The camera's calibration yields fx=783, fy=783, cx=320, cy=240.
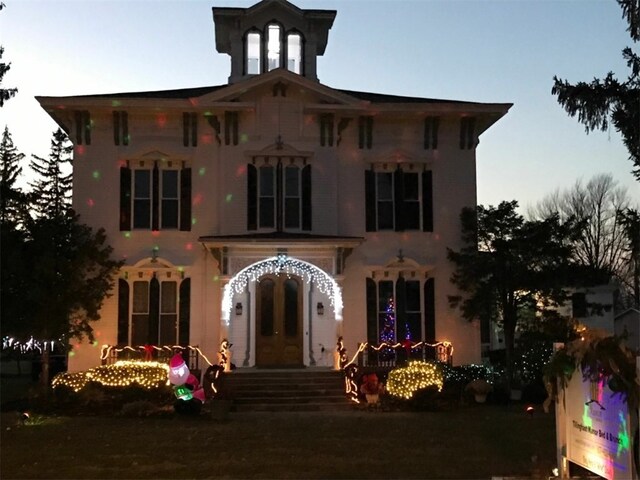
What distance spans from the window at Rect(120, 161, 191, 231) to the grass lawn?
600cm

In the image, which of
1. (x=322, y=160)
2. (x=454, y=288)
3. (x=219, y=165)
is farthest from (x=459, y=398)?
(x=219, y=165)

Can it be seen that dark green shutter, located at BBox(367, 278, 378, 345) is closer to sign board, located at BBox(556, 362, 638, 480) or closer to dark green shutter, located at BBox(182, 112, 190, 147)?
dark green shutter, located at BBox(182, 112, 190, 147)

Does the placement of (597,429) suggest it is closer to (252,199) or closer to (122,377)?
(122,377)

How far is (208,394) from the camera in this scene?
Answer: 1727cm

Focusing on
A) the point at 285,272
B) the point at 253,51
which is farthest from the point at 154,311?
Result: the point at 253,51

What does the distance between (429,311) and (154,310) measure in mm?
7004

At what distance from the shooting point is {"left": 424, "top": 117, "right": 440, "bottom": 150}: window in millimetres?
20547

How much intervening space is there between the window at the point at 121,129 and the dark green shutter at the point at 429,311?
8.58 meters

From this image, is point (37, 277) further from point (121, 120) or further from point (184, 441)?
point (184, 441)

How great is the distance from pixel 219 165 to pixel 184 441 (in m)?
9.50

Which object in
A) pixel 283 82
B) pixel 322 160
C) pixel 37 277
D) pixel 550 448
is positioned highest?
pixel 283 82

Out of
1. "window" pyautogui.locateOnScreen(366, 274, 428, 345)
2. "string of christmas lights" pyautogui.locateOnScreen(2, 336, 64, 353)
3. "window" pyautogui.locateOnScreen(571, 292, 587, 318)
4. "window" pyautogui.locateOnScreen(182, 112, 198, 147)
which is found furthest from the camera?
"window" pyautogui.locateOnScreen(182, 112, 198, 147)

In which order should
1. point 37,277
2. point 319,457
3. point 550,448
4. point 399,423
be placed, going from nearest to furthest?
point 319,457 < point 550,448 < point 399,423 < point 37,277

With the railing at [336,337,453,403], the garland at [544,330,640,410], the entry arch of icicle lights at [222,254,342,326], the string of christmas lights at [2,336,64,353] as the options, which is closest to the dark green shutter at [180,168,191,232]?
the entry arch of icicle lights at [222,254,342,326]
